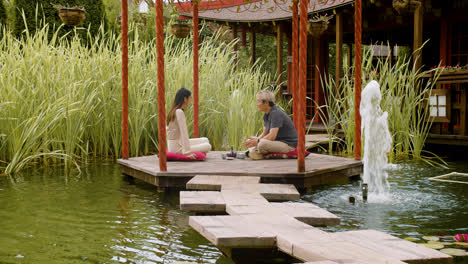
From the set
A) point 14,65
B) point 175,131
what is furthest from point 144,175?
point 14,65

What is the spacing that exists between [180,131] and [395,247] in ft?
10.8

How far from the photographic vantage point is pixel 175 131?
5715mm

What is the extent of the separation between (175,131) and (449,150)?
5.20 meters

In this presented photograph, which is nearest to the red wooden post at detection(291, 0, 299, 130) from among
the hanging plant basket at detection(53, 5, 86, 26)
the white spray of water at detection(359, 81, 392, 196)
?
the white spray of water at detection(359, 81, 392, 196)

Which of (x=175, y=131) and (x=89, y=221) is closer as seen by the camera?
(x=89, y=221)

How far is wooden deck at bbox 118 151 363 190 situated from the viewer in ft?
16.0

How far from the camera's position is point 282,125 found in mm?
5875

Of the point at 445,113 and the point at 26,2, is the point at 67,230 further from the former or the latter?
the point at 26,2

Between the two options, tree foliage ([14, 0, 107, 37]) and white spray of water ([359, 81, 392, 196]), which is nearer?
white spray of water ([359, 81, 392, 196])

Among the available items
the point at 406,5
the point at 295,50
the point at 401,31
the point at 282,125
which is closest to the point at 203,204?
the point at 282,125

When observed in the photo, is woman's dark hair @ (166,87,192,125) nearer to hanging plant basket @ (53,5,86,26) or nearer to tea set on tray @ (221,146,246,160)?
tea set on tray @ (221,146,246,160)

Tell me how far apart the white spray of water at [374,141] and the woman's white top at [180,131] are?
1.88 m

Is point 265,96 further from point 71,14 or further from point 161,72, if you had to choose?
point 71,14

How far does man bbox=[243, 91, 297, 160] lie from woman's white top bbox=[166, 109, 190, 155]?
669 millimetres
